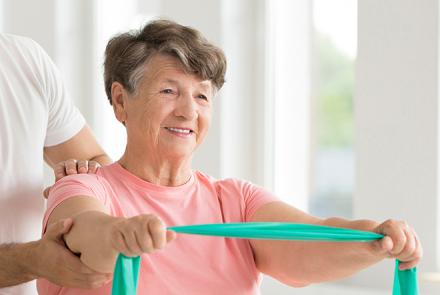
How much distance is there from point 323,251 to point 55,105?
933mm

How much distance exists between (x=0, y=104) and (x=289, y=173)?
65.2 inches

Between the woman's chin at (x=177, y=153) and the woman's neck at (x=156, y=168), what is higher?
the woman's chin at (x=177, y=153)

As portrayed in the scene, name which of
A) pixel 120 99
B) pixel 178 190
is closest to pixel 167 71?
pixel 120 99

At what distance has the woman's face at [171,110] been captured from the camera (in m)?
1.78

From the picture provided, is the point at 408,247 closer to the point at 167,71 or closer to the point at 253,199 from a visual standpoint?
the point at 253,199

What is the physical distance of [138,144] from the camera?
1.83 meters

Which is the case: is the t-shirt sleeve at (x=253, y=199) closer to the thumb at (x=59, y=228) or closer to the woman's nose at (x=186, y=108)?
the woman's nose at (x=186, y=108)

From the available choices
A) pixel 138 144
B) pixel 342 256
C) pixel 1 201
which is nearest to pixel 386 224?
pixel 342 256

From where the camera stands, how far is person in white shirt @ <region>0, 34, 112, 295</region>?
204cm

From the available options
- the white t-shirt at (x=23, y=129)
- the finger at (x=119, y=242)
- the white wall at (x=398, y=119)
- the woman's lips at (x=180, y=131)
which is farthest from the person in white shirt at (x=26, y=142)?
the white wall at (x=398, y=119)

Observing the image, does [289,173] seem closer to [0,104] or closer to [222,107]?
[222,107]

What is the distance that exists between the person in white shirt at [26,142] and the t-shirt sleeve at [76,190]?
0.47ft

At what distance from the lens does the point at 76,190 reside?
167 cm

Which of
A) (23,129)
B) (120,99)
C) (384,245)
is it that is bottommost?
(384,245)
